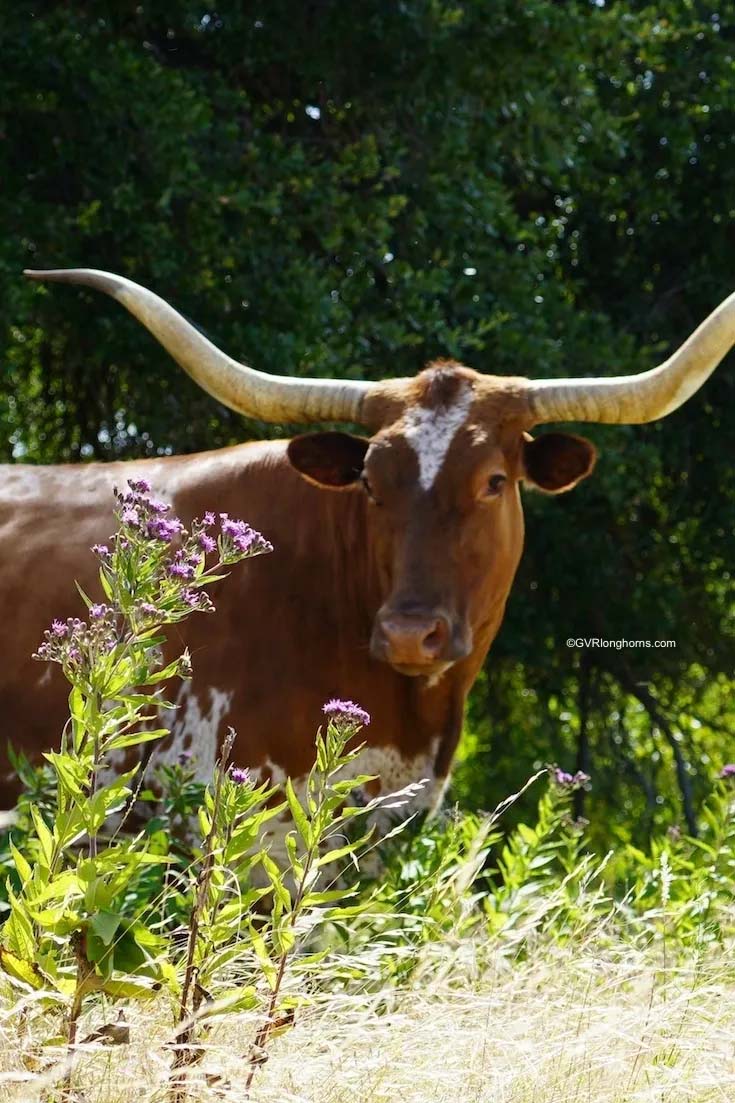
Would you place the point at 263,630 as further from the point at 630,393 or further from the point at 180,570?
the point at 180,570

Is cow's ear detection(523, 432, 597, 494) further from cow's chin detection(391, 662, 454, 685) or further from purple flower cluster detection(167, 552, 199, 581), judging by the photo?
purple flower cluster detection(167, 552, 199, 581)

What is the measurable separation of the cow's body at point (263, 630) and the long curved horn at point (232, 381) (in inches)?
6.5

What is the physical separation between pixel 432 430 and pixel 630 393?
2.07 ft

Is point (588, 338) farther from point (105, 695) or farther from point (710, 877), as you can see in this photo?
point (105, 695)

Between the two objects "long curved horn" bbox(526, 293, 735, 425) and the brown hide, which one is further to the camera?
"long curved horn" bbox(526, 293, 735, 425)

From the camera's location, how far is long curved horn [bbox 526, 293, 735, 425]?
4.67 metres

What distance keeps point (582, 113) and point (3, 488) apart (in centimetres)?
389

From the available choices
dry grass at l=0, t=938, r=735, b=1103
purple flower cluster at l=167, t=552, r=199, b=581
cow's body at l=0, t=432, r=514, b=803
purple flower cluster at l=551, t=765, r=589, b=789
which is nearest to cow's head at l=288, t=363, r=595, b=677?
cow's body at l=0, t=432, r=514, b=803

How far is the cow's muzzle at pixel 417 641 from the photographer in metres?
4.24

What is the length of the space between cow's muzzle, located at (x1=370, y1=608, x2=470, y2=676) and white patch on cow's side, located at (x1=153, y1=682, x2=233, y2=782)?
500 millimetres

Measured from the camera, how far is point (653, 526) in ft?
30.2

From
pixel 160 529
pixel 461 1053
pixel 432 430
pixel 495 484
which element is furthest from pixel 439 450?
pixel 160 529

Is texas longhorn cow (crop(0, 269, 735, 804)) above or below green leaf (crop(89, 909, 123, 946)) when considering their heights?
above

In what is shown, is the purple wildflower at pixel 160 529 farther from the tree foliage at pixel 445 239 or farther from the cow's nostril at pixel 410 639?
the tree foliage at pixel 445 239
